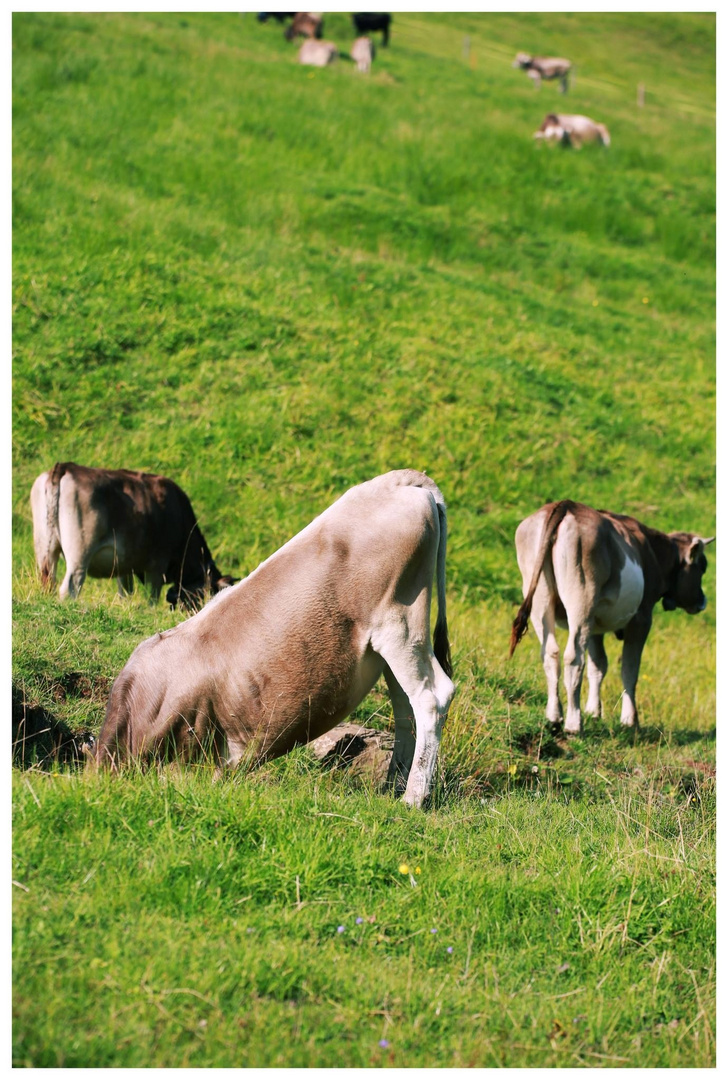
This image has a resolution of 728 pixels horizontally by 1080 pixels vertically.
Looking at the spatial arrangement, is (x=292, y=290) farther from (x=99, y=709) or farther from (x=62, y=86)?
(x=99, y=709)

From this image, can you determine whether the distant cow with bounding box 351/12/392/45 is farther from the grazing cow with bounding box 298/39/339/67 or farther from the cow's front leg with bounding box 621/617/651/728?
the cow's front leg with bounding box 621/617/651/728

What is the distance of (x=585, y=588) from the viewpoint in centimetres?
979

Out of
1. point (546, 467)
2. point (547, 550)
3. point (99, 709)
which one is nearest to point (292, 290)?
point (546, 467)

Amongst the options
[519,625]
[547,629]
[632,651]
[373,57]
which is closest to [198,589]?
[547,629]

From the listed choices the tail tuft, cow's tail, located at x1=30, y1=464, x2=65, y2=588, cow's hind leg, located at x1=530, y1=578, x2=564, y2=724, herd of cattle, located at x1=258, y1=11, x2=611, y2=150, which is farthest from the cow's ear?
herd of cattle, located at x1=258, y1=11, x2=611, y2=150

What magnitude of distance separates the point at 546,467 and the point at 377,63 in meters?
25.6

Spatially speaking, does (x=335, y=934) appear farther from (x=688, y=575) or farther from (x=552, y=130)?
(x=552, y=130)

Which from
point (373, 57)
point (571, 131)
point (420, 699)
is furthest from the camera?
point (373, 57)

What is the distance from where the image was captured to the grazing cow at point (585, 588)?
9.60 metres

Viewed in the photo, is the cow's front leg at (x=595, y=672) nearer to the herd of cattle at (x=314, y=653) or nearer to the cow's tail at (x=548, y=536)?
the cow's tail at (x=548, y=536)

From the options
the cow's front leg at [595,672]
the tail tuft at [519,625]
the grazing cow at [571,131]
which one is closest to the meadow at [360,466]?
the cow's front leg at [595,672]

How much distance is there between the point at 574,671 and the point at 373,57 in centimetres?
3345

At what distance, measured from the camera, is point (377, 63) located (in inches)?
1435

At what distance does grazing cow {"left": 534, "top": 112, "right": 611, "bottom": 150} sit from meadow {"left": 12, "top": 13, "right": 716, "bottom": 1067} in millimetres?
732
